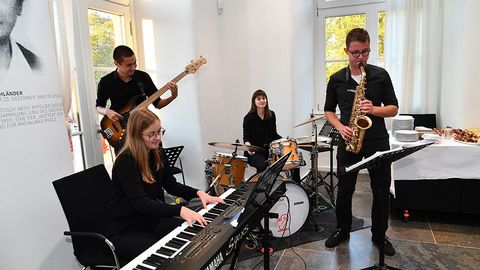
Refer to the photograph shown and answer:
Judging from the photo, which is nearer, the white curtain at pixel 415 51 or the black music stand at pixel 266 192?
the black music stand at pixel 266 192

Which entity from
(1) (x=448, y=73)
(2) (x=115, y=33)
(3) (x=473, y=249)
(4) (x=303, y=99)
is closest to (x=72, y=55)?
(2) (x=115, y=33)

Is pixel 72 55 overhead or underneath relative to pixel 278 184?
overhead

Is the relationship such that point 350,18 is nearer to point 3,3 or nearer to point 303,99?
point 303,99

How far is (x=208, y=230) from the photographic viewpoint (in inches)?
62.3

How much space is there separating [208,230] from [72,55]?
2269 millimetres

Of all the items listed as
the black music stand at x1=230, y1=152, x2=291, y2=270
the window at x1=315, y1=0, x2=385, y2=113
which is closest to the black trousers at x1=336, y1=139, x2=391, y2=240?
the black music stand at x1=230, y1=152, x2=291, y2=270

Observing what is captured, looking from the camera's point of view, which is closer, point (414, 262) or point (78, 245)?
point (78, 245)

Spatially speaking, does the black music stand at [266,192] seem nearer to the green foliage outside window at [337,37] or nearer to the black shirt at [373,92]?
the black shirt at [373,92]

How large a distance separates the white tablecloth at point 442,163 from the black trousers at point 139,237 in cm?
223

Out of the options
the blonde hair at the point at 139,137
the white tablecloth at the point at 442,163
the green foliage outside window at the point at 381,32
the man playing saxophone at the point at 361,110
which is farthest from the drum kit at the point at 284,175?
the green foliage outside window at the point at 381,32

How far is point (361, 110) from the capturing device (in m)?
2.45

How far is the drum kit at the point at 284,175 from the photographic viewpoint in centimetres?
290

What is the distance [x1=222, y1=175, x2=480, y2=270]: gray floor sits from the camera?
2.58 metres

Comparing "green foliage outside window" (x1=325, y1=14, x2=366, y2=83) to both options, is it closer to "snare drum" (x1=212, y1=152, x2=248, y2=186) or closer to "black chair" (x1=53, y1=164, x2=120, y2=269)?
"snare drum" (x1=212, y1=152, x2=248, y2=186)
